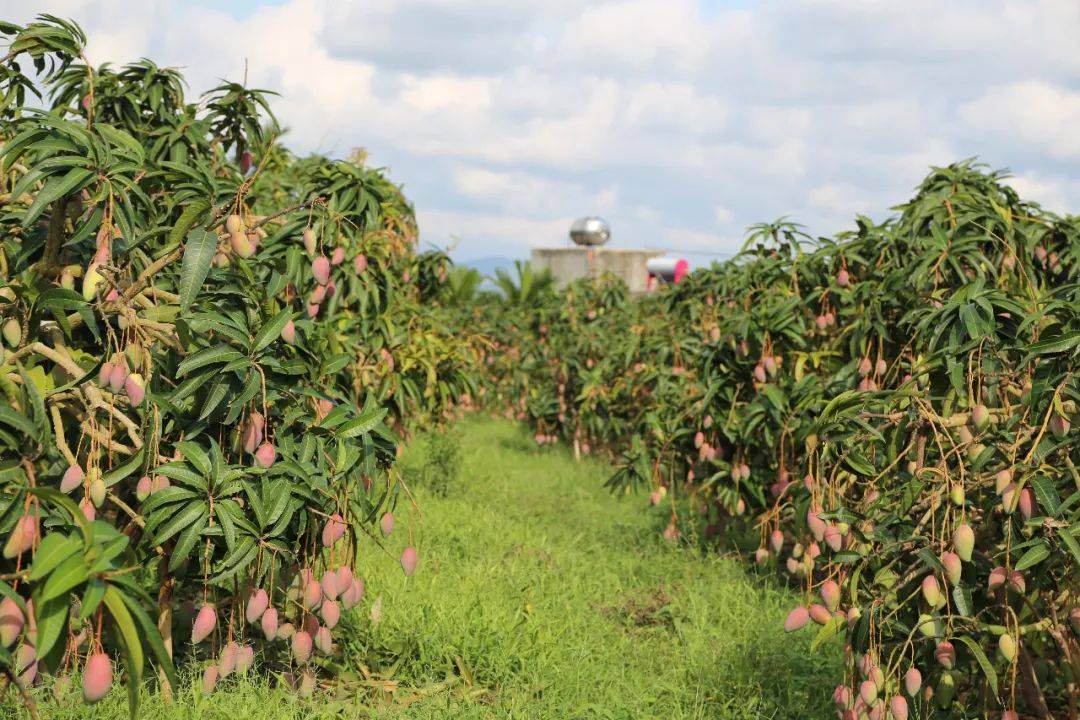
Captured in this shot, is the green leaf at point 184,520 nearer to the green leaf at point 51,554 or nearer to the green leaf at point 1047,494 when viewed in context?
the green leaf at point 51,554

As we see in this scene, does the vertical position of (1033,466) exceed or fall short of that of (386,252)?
it falls short

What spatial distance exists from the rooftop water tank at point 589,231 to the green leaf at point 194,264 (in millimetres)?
14778

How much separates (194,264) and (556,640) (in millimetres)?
1824

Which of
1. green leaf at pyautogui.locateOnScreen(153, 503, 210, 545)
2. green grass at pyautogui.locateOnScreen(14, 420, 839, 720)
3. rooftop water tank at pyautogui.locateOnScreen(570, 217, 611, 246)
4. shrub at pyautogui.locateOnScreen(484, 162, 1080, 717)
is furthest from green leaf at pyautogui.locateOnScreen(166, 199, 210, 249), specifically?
rooftop water tank at pyautogui.locateOnScreen(570, 217, 611, 246)

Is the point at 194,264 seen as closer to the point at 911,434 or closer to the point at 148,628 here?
the point at 148,628

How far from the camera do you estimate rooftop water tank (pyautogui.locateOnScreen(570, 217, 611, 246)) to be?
1641cm

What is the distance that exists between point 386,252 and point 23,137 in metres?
2.61

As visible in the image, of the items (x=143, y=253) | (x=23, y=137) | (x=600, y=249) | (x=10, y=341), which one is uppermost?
(x=600, y=249)

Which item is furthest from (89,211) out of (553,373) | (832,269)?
(553,373)

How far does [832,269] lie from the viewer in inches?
143

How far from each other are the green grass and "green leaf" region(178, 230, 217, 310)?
43.0 inches

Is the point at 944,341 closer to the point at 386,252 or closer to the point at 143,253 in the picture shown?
the point at 143,253

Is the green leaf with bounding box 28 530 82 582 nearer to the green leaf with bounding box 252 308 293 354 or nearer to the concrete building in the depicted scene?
the green leaf with bounding box 252 308 293 354

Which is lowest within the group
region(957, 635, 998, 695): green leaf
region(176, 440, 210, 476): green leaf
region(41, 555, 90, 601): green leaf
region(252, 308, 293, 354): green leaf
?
region(957, 635, 998, 695): green leaf
